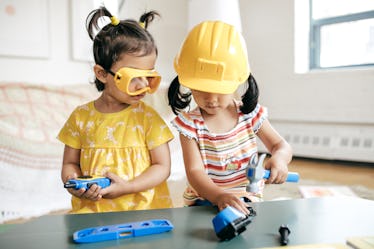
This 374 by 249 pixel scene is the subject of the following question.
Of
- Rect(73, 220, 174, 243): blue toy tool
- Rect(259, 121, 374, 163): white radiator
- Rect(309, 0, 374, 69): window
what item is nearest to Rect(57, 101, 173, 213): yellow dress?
Rect(73, 220, 174, 243): blue toy tool

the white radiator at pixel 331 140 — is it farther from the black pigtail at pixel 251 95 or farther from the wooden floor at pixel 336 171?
the black pigtail at pixel 251 95

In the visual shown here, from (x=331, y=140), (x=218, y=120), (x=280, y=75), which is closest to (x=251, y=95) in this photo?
(x=218, y=120)

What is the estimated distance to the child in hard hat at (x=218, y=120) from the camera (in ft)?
2.68

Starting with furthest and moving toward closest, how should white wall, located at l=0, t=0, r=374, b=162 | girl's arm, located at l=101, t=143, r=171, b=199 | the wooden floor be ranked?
white wall, located at l=0, t=0, r=374, b=162 < the wooden floor < girl's arm, located at l=101, t=143, r=171, b=199

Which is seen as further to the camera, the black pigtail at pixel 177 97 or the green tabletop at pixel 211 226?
the black pigtail at pixel 177 97

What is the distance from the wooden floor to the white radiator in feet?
0.18

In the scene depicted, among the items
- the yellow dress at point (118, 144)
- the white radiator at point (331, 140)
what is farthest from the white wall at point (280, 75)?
the yellow dress at point (118, 144)

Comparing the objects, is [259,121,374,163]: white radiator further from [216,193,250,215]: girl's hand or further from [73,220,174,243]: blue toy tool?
[73,220,174,243]: blue toy tool

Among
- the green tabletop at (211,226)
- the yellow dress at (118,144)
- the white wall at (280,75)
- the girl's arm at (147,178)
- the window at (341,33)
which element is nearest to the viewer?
the green tabletop at (211,226)

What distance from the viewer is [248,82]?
102 cm

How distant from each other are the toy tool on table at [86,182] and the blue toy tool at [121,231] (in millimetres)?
A: 192

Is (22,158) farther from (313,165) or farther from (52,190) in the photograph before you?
(313,165)

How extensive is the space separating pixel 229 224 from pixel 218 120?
526mm

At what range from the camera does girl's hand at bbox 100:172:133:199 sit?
88cm
